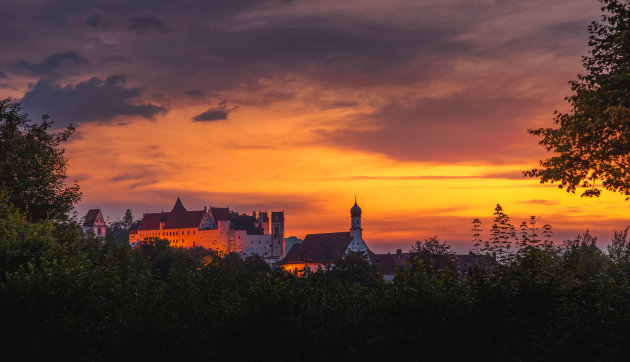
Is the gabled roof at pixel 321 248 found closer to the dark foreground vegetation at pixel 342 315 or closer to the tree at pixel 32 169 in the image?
the tree at pixel 32 169

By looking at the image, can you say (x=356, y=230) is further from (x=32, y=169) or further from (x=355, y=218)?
(x=32, y=169)

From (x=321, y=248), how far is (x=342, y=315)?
506 ft

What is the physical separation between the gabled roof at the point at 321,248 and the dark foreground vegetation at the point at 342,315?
145 meters

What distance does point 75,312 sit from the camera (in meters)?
15.3

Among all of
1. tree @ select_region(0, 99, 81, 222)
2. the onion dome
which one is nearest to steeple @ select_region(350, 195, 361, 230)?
the onion dome

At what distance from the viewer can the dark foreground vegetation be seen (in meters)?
12.1

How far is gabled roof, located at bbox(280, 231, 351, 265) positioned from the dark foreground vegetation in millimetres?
145394

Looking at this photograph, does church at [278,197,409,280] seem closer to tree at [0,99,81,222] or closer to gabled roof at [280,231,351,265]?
gabled roof at [280,231,351,265]

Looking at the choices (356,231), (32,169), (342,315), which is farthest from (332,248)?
(342,315)

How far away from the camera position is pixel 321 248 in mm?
167500

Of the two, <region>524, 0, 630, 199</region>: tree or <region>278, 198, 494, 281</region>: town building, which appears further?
<region>278, 198, 494, 281</region>: town building

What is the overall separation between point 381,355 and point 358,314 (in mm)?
932

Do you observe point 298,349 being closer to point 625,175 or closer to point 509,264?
point 509,264

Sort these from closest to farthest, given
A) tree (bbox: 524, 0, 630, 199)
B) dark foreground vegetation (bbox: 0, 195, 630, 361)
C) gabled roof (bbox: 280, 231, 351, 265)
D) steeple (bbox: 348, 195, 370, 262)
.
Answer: dark foreground vegetation (bbox: 0, 195, 630, 361) < tree (bbox: 524, 0, 630, 199) < gabled roof (bbox: 280, 231, 351, 265) < steeple (bbox: 348, 195, 370, 262)
